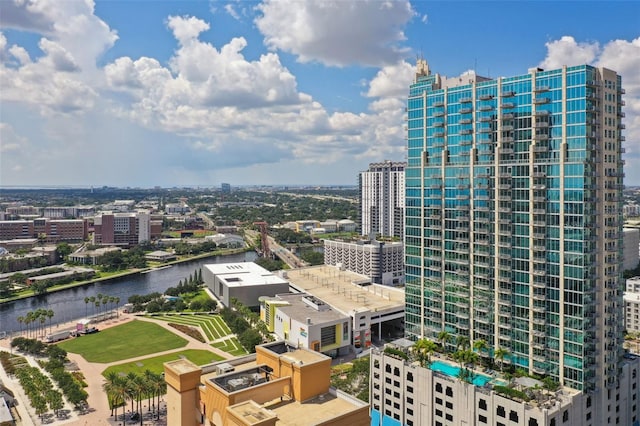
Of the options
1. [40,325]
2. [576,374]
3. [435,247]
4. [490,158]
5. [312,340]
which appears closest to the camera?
[576,374]

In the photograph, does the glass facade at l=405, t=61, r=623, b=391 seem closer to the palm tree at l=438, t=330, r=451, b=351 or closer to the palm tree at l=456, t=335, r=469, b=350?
the palm tree at l=438, t=330, r=451, b=351

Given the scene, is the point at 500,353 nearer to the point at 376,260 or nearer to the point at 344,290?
the point at 344,290

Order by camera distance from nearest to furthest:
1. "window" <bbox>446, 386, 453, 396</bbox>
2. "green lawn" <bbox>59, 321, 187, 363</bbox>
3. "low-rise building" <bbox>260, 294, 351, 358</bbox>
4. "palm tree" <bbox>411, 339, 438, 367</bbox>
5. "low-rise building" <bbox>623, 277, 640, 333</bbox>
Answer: "window" <bbox>446, 386, 453, 396</bbox> < "palm tree" <bbox>411, 339, 438, 367</bbox> < "low-rise building" <bbox>260, 294, 351, 358</bbox> < "green lawn" <bbox>59, 321, 187, 363</bbox> < "low-rise building" <bbox>623, 277, 640, 333</bbox>

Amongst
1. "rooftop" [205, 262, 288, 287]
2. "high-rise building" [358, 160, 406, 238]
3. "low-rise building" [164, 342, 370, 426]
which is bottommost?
"rooftop" [205, 262, 288, 287]

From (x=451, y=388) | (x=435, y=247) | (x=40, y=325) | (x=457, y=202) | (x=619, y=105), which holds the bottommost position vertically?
(x=40, y=325)

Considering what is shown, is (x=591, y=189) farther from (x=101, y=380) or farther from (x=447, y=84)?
(x=101, y=380)

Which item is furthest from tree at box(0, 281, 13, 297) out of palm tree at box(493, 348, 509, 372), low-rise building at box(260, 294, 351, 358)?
palm tree at box(493, 348, 509, 372)

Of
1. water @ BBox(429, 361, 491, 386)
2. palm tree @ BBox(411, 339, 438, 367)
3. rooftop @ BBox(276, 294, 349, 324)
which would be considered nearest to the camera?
water @ BBox(429, 361, 491, 386)

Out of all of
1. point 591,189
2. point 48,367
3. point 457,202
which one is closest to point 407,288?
point 457,202
